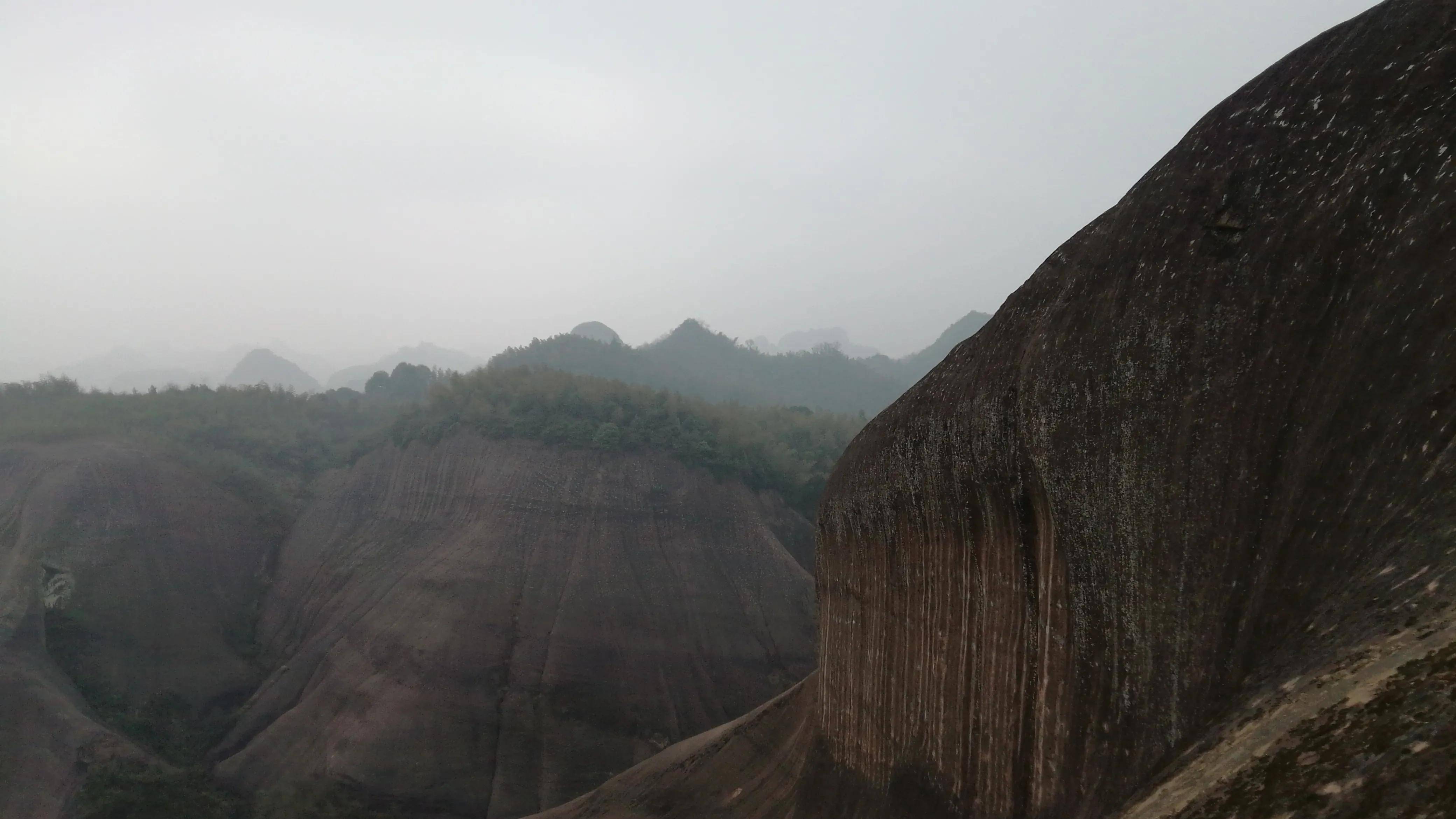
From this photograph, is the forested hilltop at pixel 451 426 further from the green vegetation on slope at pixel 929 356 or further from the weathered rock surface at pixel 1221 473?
the green vegetation on slope at pixel 929 356

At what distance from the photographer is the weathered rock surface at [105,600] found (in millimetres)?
16906

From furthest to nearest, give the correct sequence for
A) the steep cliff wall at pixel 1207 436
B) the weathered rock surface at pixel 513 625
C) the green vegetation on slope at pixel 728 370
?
the green vegetation on slope at pixel 728 370, the weathered rock surface at pixel 513 625, the steep cliff wall at pixel 1207 436

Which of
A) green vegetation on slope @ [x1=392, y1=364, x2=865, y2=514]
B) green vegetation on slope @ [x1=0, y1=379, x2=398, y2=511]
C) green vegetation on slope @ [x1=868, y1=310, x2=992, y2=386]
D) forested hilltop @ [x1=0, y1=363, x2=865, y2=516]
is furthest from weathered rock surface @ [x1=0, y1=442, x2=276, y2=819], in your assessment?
green vegetation on slope @ [x1=868, y1=310, x2=992, y2=386]

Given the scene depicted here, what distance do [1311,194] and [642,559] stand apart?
73.0ft

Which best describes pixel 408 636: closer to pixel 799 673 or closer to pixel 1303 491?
pixel 799 673

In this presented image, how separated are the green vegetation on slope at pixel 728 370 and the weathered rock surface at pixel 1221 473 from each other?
195ft

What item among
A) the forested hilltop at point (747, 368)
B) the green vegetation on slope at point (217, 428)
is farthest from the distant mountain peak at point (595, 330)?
the green vegetation on slope at point (217, 428)

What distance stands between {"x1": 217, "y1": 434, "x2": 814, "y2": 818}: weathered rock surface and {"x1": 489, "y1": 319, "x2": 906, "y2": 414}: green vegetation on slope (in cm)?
3642

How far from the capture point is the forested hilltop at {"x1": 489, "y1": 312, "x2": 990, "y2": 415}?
67562mm

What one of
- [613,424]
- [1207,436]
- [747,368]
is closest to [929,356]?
[747,368]

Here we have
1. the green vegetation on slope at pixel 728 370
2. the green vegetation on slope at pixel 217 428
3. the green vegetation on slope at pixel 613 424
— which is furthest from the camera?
the green vegetation on slope at pixel 728 370

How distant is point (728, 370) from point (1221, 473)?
83167 mm

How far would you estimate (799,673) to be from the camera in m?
22.2

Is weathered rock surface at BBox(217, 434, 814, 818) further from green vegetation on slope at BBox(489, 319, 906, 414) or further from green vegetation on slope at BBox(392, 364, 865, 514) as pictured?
green vegetation on slope at BBox(489, 319, 906, 414)
